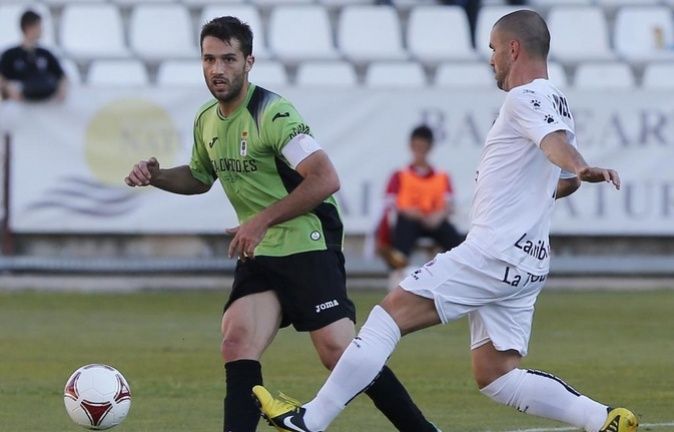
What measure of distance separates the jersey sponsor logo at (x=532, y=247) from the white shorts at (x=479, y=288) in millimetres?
94

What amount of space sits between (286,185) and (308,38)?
1325 cm

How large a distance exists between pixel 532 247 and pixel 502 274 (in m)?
0.20

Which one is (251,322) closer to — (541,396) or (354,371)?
(354,371)

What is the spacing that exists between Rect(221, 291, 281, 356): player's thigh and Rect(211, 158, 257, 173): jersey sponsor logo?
61cm

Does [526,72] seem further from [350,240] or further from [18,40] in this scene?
[18,40]

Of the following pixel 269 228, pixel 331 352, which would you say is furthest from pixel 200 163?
pixel 331 352

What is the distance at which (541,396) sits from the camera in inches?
293

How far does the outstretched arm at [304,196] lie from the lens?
24.5 ft

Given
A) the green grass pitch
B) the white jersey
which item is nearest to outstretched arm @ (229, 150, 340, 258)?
the white jersey

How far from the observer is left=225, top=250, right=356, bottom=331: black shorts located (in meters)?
7.69

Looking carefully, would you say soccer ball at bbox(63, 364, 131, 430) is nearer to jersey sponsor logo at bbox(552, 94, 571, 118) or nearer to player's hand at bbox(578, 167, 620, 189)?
jersey sponsor logo at bbox(552, 94, 571, 118)

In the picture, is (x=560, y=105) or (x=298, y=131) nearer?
(x=560, y=105)

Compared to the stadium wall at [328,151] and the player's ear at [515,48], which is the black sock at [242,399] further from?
the stadium wall at [328,151]

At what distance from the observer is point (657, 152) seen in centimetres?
1877
